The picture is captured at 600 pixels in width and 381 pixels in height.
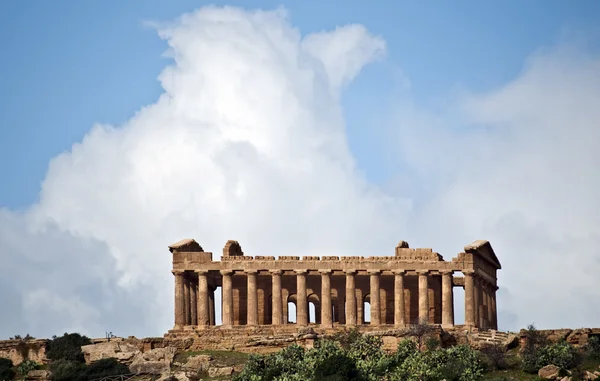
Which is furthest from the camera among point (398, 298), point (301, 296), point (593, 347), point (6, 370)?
point (301, 296)

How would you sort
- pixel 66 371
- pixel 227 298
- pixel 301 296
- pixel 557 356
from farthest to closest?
pixel 301 296
pixel 227 298
pixel 66 371
pixel 557 356

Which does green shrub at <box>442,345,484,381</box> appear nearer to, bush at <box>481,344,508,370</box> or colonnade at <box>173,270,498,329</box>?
bush at <box>481,344,508,370</box>

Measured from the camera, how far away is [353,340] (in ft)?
424

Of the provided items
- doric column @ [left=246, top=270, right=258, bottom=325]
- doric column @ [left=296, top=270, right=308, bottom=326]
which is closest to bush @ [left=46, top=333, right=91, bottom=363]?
doric column @ [left=246, top=270, right=258, bottom=325]

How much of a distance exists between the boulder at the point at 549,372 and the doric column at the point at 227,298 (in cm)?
2552

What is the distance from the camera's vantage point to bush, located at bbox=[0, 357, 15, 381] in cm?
12912

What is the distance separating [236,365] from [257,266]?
1193cm

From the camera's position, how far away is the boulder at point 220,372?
Result: 4924 inches

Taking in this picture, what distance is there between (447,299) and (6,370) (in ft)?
99.1

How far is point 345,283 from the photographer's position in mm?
139750

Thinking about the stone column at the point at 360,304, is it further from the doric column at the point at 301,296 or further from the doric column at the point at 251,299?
the doric column at the point at 251,299

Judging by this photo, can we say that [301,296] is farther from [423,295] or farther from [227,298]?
[423,295]

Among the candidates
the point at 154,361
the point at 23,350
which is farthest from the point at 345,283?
the point at 23,350

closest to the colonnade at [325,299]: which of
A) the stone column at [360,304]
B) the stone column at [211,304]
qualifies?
the stone column at [360,304]
